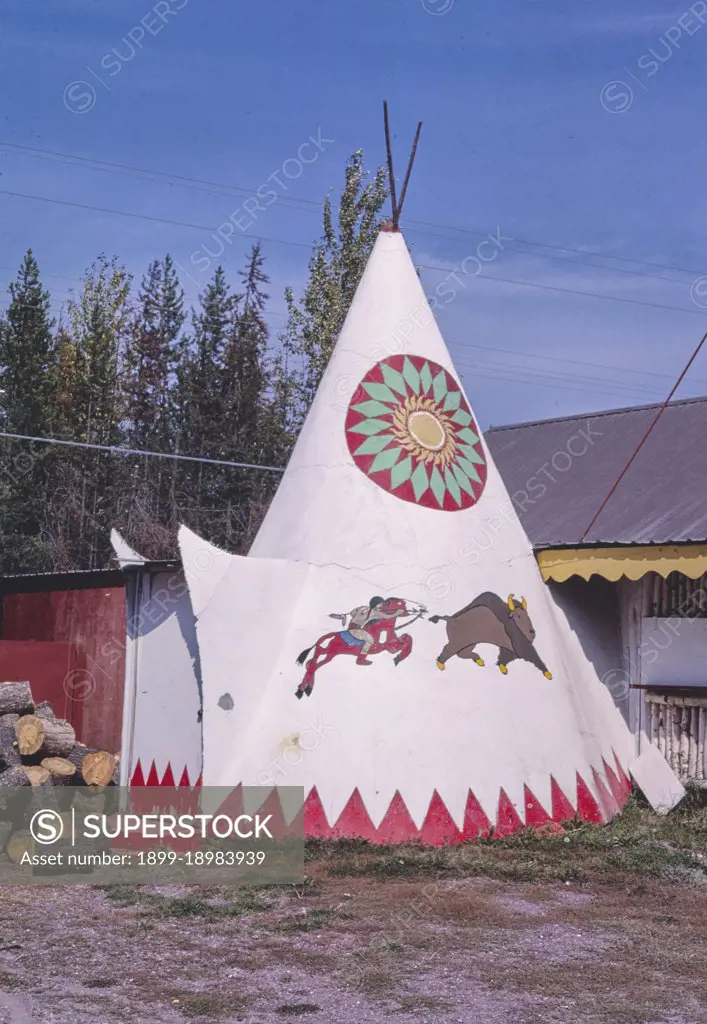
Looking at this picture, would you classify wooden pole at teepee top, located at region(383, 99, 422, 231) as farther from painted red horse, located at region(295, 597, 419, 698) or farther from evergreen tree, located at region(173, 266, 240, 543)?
evergreen tree, located at region(173, 266, 240, 543)

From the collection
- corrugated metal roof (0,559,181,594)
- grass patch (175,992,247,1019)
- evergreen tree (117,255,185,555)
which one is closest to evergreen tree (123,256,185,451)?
evergreen tree (117,255,185,555)

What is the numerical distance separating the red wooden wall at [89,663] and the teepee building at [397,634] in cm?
573

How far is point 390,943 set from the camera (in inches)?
219

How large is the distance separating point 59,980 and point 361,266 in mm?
19593

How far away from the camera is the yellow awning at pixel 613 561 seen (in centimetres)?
917

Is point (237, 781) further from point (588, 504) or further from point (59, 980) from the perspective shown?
point (588, 504)

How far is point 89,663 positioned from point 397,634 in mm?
7551

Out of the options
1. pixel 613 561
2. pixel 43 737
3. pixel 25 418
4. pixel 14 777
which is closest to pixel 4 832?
pixel 14 777

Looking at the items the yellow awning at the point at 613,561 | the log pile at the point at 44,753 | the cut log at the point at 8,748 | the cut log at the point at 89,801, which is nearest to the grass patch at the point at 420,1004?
the yellow awning at the point at 613,561

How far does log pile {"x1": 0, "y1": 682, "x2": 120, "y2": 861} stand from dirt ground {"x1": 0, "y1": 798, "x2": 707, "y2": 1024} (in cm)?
322

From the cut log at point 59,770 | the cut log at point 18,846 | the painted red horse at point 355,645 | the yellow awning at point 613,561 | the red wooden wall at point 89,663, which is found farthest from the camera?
the red wooden wall at point 89,663

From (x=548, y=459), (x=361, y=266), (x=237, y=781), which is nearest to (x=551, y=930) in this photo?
(x=237, y=781)

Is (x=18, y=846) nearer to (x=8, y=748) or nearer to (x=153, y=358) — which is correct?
(x=8, y=748)

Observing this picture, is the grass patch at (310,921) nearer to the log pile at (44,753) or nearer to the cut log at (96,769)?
the log pile at (44,753)
